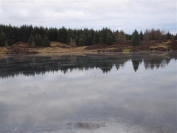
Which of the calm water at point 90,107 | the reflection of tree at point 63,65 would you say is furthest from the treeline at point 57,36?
the calm water at point 90,107

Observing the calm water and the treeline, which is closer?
the calm water

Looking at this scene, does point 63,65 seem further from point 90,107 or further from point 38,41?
point 38,41

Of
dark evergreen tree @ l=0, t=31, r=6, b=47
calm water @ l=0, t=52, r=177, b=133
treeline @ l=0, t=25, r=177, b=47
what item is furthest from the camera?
treeline @ l=0, t=25, r=177, b=47

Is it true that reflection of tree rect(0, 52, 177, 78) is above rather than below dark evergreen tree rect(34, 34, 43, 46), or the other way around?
below

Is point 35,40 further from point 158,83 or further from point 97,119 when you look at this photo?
point 97,119

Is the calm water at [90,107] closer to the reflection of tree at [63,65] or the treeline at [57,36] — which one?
the reflection of tree at [63,65]

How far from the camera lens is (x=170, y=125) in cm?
815

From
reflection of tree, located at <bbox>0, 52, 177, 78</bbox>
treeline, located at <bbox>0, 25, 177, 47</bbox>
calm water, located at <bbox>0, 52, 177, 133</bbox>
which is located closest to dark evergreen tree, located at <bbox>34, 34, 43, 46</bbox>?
treeline, located at <bbox>0, 25, 177, 47</bbox>

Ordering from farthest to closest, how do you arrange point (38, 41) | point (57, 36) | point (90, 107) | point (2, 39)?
point (57, 36) → point (38, 41) → point (2, 39) → point (90, 107)

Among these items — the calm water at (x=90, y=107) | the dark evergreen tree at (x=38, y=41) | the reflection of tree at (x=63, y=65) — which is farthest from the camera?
the dark evergreen tree at (x=38, y=41)

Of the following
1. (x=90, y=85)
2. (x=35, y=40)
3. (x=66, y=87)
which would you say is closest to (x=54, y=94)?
(x=66, y=87)

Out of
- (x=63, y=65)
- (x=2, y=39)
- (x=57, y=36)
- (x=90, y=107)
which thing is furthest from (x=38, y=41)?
(x=90, y=107)

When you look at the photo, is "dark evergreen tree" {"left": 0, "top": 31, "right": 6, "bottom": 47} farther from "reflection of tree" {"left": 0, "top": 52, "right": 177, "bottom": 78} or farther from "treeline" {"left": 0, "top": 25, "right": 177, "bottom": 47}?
"reflection of tree" {"left": 0, "top": 52, "right": 177, "bottom": 78}

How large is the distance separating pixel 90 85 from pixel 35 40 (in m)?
77.1
